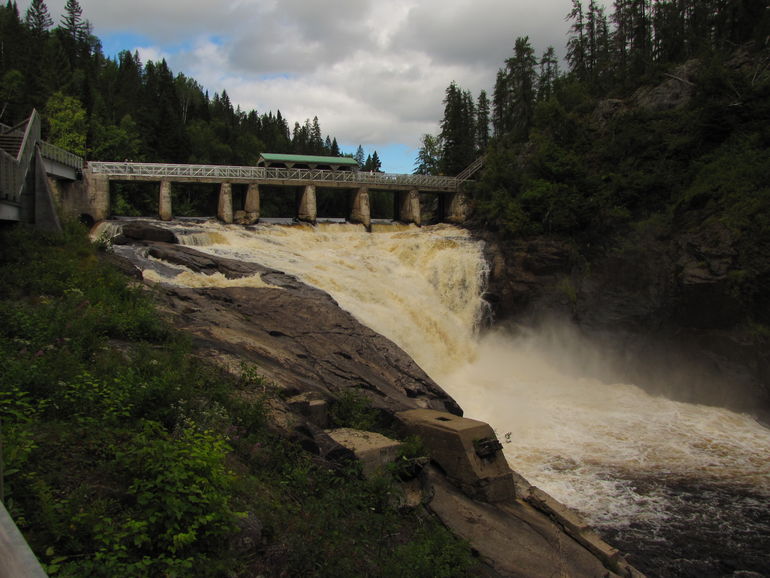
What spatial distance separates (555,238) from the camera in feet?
84.4

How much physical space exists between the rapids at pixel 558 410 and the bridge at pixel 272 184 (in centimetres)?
354

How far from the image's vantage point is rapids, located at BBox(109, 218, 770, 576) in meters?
11.1

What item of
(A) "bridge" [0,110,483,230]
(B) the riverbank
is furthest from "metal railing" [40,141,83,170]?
(B) the riverbank

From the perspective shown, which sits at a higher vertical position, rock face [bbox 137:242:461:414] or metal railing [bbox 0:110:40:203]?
metal railing [bbox 0:110:40:203]

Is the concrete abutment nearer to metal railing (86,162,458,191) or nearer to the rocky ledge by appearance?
metal railing (86,162,458,191)

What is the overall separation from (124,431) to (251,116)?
94260 millimetres

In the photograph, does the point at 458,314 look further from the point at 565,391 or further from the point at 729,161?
the point at 729,161

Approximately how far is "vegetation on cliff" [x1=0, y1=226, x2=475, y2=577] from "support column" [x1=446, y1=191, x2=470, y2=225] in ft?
98.8

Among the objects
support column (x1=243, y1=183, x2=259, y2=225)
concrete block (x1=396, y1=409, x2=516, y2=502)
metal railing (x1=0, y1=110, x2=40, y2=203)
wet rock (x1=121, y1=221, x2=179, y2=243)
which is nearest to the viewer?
→ concrete block (x1=396, y1=409, x2=516, y2=502)

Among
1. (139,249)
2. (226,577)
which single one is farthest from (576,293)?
(226,577)

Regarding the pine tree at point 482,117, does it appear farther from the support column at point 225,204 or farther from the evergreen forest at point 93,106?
the support column at point 225,204

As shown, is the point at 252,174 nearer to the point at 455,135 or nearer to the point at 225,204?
the point at 225,204

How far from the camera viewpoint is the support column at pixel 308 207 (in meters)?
33.3

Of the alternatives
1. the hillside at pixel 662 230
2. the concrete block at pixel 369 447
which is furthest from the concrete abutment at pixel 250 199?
the concrete block at pixel 369 447
